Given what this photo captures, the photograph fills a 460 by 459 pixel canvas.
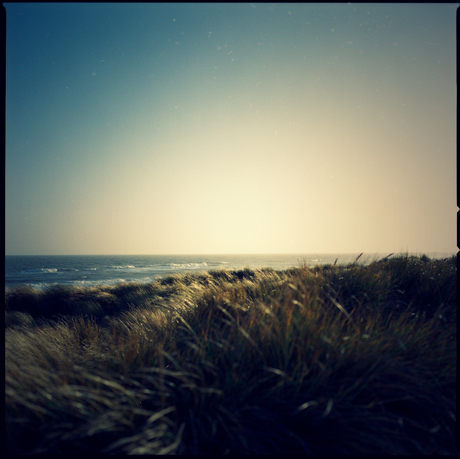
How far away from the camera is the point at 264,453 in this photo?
5.17 ft

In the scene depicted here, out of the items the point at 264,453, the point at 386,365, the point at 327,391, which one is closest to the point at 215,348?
the point at 264,453

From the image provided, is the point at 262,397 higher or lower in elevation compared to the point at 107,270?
higher

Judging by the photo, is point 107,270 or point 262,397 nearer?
point 262,397

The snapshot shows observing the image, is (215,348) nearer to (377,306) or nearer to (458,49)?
(377,306)

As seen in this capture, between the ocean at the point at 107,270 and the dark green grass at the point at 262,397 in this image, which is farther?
the ocean at the point at 107,270

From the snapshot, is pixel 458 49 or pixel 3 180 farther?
pixel 458 49

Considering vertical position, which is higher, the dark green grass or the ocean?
the dark green grass

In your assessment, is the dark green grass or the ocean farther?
the ocean

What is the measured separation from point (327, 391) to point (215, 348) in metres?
0.96

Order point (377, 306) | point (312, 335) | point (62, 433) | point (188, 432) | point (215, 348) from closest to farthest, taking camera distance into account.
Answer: point (62, 433), point (188, 432), point (312, 335), point (215, 348), point (377, 306)

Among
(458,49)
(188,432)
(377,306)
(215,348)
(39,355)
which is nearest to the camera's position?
(188,432)

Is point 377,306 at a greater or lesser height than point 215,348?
greater

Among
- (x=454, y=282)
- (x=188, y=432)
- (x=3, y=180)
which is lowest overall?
(x=188, y=432)

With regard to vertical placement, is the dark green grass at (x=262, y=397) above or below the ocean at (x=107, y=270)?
above
